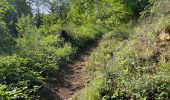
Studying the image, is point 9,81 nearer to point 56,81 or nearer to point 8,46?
point 56,81

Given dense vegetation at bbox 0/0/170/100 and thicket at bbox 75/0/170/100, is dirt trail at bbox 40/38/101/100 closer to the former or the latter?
dense vegetation at bbox 0/0/170/100

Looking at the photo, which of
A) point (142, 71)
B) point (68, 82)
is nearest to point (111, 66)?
point (142, 71)

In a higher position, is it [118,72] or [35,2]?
[35,2]

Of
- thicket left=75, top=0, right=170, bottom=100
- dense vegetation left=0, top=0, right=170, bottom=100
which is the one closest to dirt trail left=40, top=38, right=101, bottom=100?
dense vegetation left=0, top=0, right=170, bottom=100

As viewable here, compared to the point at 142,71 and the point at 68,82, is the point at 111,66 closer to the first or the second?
the point at 142,71

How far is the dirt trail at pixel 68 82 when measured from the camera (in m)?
10.9

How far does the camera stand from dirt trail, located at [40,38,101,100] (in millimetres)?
10853

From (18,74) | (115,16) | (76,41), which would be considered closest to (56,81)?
(18,74)

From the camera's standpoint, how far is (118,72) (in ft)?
27.9

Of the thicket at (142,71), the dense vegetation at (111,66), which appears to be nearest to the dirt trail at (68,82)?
the dense vegetation at (111,66)

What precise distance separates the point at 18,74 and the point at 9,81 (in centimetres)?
49

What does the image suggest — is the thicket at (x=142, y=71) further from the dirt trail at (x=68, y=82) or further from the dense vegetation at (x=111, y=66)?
the dirt trail at (x=68, y=82)

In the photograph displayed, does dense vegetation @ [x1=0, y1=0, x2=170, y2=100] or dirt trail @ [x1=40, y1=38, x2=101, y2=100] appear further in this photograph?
dirt trail @ [x1=40, y1=38, x2=101, y2=100]

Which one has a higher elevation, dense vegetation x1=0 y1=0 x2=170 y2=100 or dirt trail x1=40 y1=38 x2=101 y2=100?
dense vegetation x1=0 y1=0 x2=170 y2=100
